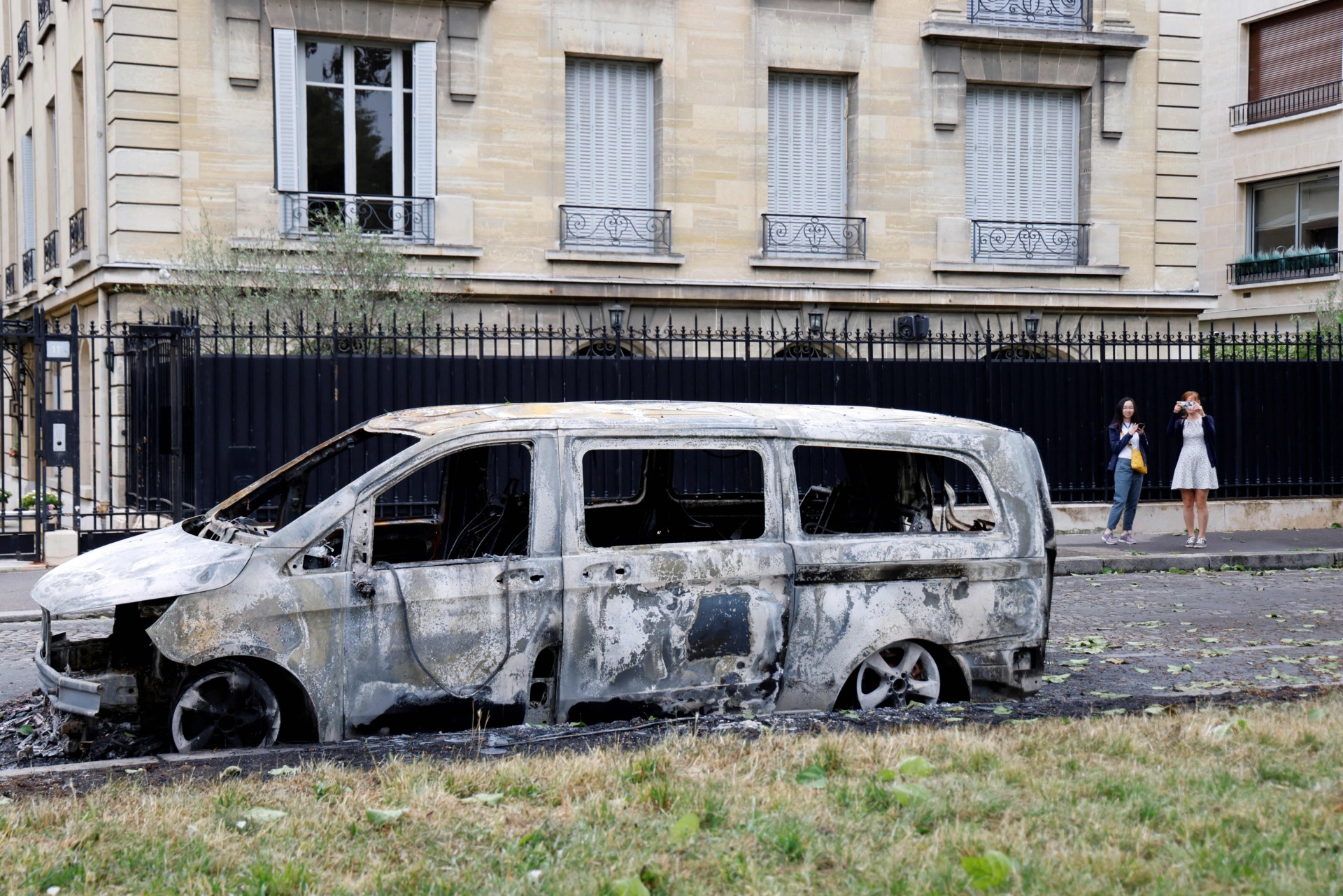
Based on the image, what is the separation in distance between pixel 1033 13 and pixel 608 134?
6.82 metres

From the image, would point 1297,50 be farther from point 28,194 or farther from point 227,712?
point 227,712

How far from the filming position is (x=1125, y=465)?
15602 millimetres

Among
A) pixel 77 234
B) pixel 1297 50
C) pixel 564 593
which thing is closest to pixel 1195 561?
pixel 564 593

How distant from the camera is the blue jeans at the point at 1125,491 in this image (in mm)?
15641

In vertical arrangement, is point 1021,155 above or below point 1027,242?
above

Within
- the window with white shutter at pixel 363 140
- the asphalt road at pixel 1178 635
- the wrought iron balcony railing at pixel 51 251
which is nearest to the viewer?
the asphalt road at pixel 1178 635

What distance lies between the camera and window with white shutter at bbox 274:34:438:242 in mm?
18109

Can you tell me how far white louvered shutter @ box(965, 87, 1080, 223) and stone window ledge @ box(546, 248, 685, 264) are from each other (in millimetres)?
4902

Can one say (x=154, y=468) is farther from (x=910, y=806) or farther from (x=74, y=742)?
(x=910, y=806)

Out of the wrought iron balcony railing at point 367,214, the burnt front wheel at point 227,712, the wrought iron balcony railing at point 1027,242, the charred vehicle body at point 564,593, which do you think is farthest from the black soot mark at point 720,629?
the wrought iron balcony railing at point 1027,242

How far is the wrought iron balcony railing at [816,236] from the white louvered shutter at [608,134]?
1.86 metres

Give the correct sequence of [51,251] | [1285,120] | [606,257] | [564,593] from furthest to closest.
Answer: [1285,120] < [51,251] < [606,257] < [564,593]

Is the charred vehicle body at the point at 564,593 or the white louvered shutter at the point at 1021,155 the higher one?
the white louvered shutter at the point at 1021,155

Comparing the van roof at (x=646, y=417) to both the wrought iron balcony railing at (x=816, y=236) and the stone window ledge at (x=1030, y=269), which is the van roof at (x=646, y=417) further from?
the stone window ledge at (x=1030, y=269)
